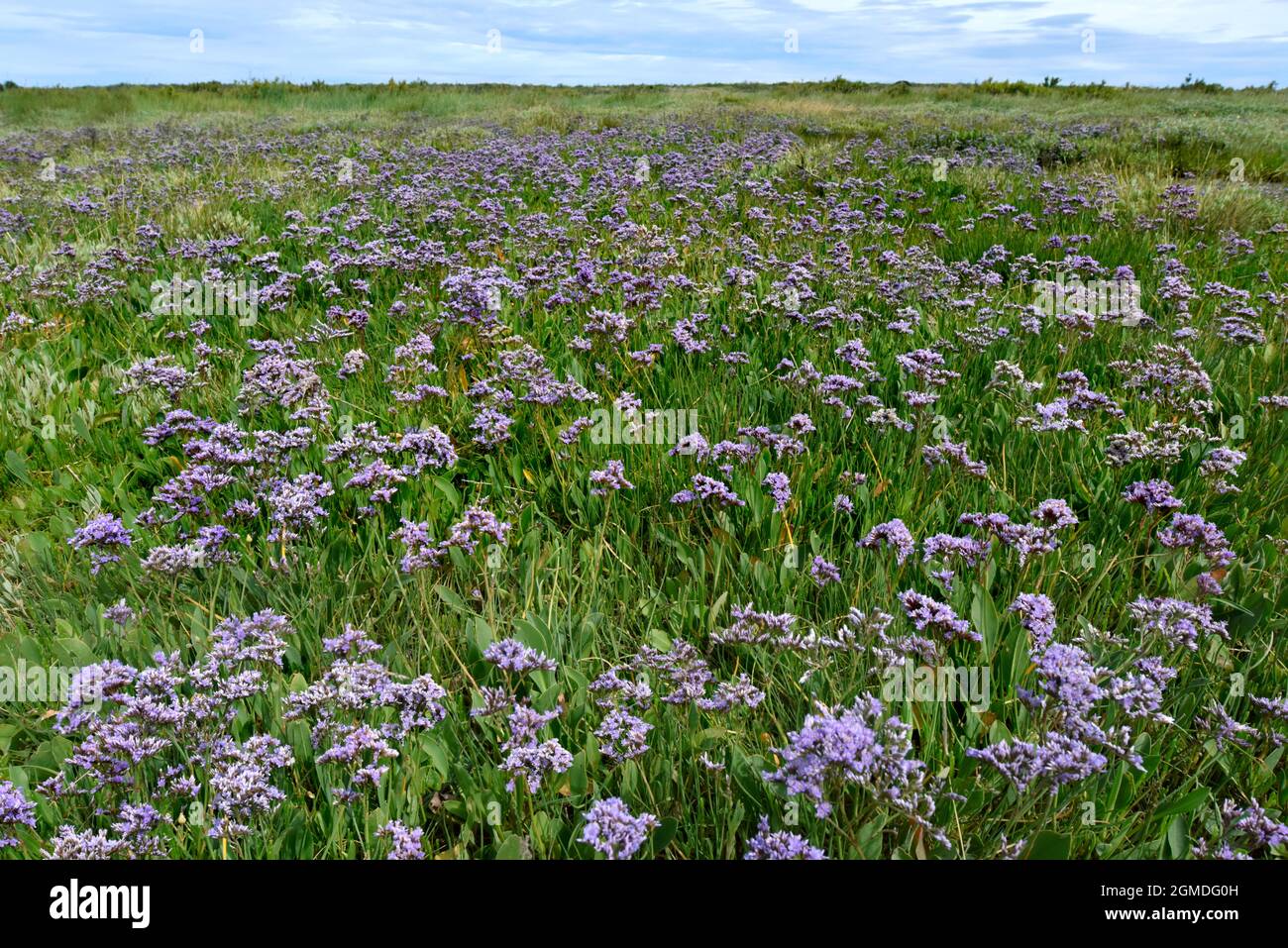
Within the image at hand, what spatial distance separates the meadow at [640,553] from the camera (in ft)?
7.96

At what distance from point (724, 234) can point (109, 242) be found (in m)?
7.01

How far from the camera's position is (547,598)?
3570mm

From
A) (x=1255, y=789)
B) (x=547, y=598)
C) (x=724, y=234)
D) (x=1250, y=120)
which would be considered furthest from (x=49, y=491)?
(x=1250, y=120)

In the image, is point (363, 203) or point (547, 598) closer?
point (547, 598)

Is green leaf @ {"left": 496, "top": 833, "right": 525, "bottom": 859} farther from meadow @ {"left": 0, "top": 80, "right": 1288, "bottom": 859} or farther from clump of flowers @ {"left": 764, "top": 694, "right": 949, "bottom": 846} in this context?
clump of flowers @ {"left": 764, "top": 694, "right": 949, "bottom": 846}

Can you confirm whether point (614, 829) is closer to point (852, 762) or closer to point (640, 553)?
point (852, 762)

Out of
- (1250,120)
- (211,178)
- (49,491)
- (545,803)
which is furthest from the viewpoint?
(1250,120)

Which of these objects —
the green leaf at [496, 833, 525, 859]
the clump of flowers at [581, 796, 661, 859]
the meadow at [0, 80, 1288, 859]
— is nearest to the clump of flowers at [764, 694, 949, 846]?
the meadow at [0, 80, 1288, 859]

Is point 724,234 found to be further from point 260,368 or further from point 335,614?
point 335,614

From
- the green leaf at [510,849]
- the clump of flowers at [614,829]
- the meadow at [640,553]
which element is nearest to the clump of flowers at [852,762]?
the meadow at [640,553]

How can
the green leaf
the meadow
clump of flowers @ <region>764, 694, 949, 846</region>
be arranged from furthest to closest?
1. the meadow
2. the green leaf
3. clump of flowers @ <region>764, 694, 949, 846</region>

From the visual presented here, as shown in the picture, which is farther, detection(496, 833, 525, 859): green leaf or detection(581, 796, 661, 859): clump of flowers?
detection(496, 833, 525, 859): green leaf

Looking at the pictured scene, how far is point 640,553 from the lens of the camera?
375cm

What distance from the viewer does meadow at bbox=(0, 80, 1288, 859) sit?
243 cm
